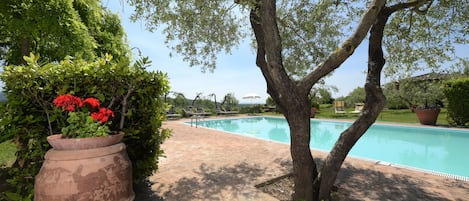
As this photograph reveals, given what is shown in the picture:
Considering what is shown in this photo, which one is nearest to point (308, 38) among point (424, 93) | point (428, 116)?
point (428, 116)

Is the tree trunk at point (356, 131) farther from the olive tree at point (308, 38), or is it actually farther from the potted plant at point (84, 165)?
the potted plant at point (84, 165)

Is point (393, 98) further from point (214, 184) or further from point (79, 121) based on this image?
point (79, 121)

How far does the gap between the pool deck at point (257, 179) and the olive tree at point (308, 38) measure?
0.87 meters

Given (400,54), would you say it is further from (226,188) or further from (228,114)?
(228,114)

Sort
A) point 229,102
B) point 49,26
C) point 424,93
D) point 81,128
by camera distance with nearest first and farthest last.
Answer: point 81,128, point 49,26, point 424,93, point 229,102

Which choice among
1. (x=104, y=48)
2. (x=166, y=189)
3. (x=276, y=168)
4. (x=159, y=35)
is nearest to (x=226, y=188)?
(x=166, y=189)

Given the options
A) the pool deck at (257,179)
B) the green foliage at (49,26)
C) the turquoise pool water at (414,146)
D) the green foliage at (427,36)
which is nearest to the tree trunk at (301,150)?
the pool deck at (257,179)

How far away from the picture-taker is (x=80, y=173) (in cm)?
215

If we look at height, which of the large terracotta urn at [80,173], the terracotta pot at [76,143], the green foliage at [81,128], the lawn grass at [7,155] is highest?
the green foliage at [81,128]

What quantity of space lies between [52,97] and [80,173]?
1.47 meters

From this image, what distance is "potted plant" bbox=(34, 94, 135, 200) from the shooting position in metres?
2.12

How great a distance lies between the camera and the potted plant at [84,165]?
2.12 m

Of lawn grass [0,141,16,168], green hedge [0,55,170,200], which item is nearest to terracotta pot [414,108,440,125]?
green hedge [0,55,170,200]

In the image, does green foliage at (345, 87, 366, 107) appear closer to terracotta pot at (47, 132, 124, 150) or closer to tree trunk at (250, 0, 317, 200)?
tree trunk at (250, 0, 317, 200)
